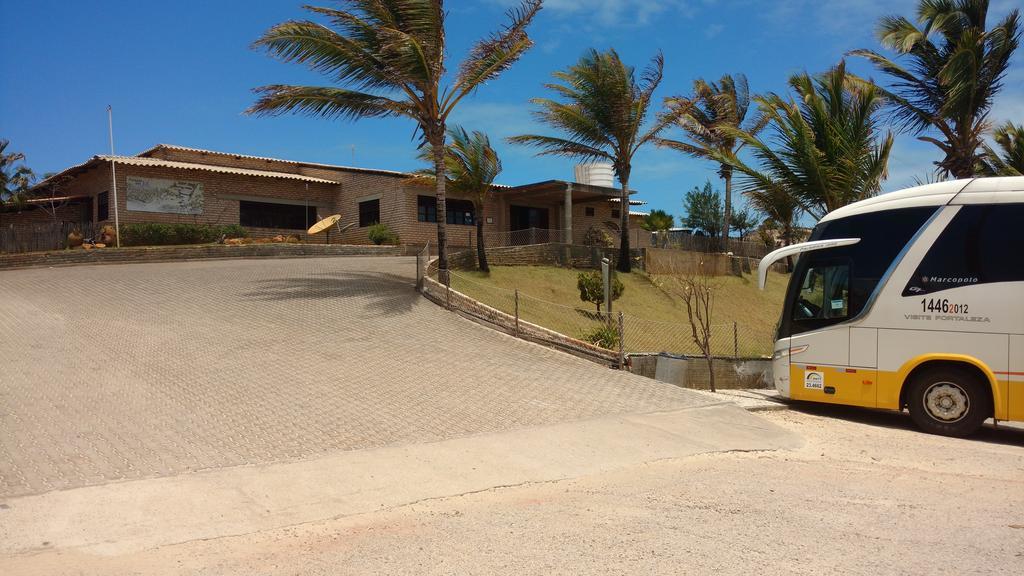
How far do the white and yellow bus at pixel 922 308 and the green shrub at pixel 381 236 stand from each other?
2034 cm

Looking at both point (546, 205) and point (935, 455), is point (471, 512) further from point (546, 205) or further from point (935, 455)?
point (546, 205)

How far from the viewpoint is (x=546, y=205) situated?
118ft

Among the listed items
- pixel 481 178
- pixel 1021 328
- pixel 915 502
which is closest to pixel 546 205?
pixel 481 178

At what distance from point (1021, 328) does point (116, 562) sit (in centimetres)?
978

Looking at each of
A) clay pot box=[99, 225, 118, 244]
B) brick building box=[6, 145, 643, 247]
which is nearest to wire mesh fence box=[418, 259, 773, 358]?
brick building box=[6, 145, 643, 247]

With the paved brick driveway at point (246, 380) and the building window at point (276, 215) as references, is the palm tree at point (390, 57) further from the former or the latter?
the building window at point (276, 215)

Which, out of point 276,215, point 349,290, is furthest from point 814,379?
point 276,215

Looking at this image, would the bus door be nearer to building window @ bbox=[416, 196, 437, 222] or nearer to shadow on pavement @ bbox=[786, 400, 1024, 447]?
shadow on pavement @ bbox=[786, 400, 1024, 447]

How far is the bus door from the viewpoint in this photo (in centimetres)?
941

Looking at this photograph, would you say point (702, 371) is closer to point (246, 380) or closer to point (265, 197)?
point (246, 380)

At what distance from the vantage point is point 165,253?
2230 cm

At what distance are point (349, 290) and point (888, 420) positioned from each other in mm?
11494

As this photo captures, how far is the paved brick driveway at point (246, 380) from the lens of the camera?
257 inches

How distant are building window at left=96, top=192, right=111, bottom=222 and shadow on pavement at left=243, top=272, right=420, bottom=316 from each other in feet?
45.1
